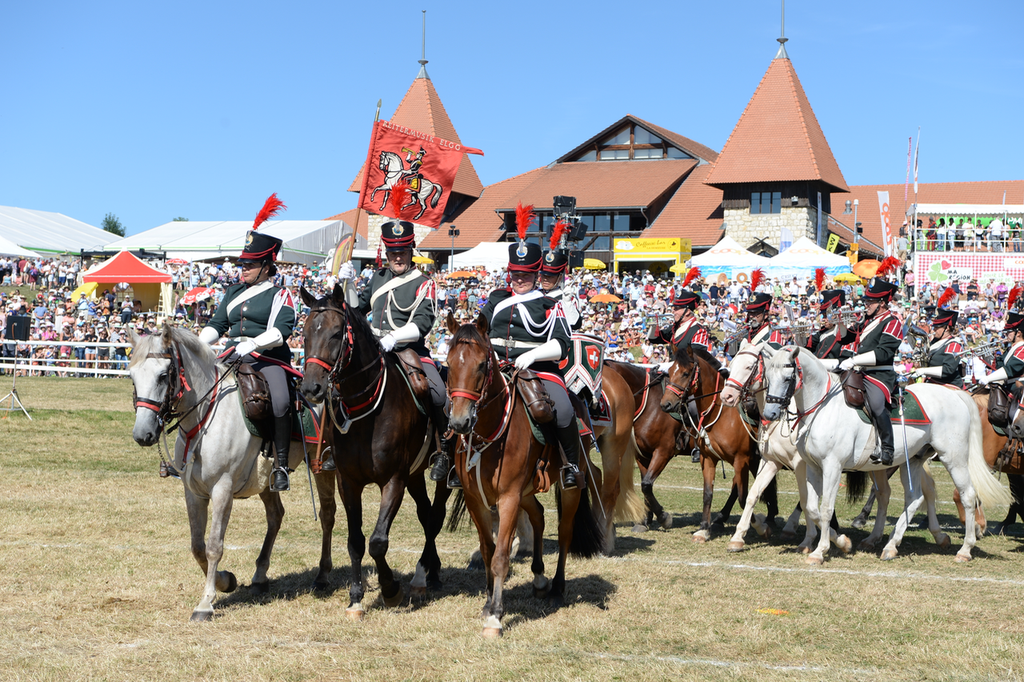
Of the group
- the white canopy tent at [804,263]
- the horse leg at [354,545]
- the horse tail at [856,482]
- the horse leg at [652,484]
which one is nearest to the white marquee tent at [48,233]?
the white canopy tent at [804,263]

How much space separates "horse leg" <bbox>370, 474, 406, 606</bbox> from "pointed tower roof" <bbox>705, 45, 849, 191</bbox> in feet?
162

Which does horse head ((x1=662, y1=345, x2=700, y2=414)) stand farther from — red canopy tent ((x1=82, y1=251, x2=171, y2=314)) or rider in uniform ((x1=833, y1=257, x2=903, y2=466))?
red canopy tent ((x1=82, y1=251, x2=171, y2=314))

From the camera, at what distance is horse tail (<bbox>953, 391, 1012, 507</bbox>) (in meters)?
10.8

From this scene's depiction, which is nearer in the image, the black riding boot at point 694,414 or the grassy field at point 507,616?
the grassy field at point 507,616

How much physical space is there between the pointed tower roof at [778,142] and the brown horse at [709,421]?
44.3 meters

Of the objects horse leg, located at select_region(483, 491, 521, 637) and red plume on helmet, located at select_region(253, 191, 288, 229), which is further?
red plume on helmet, located at select_region(253, 191, 288, 229)

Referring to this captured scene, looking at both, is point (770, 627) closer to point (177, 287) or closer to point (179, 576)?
point (179, 576)

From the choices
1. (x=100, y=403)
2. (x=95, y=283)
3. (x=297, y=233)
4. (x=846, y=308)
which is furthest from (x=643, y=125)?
(x=846, y=308)

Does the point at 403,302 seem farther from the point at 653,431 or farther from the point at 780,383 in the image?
the point at 653,431

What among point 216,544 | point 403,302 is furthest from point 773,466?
point 216,544

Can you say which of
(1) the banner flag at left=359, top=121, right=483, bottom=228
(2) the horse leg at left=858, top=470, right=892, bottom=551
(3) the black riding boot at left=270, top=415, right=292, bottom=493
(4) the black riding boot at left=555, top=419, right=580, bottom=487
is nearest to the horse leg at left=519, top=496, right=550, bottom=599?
(4) the black riding boot at left=555, top=419, right=580, bottom=487

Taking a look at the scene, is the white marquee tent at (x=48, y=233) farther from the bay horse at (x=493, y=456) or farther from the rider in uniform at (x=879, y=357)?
the bay horse at (x=493, y=456)

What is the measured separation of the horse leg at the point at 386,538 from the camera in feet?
24.4

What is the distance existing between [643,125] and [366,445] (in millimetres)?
59033
